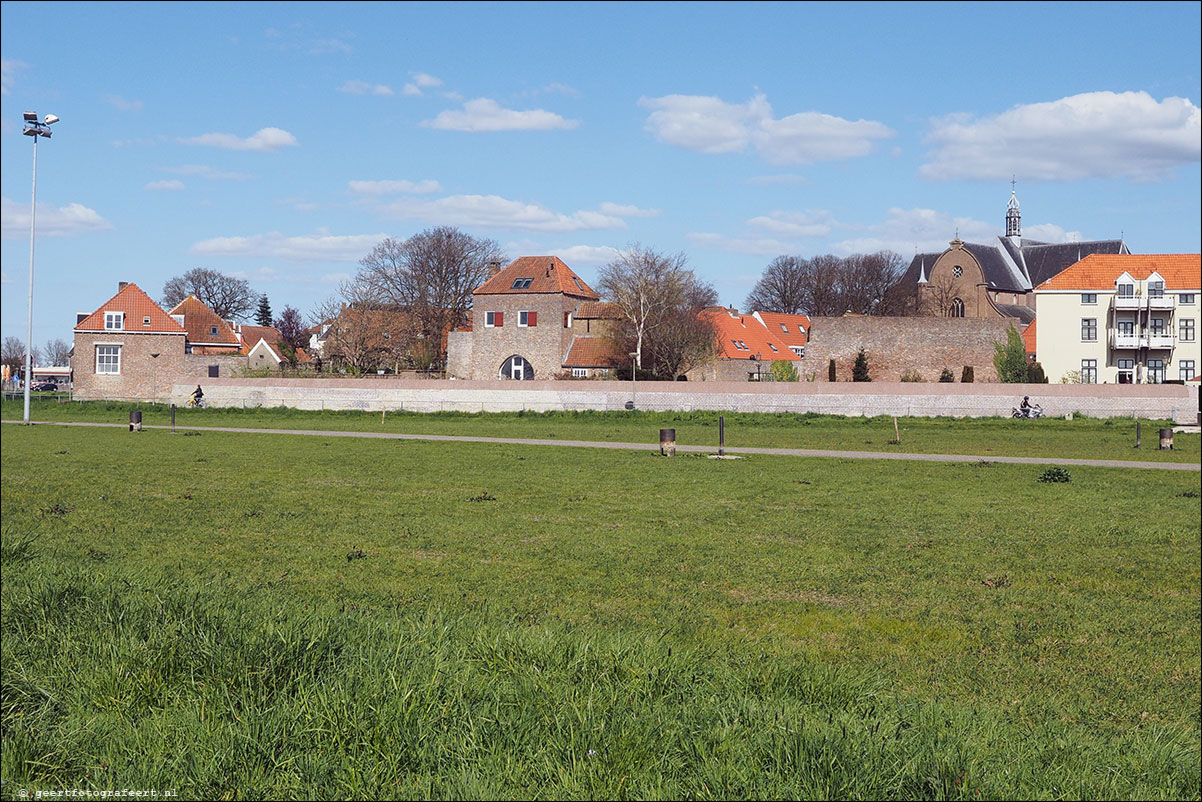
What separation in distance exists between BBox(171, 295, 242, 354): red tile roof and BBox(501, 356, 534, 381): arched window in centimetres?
2697

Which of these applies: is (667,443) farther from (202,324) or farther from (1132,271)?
(202,324)

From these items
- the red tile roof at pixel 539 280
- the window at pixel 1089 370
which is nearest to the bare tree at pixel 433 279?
the red tile roof at pixel 539 280

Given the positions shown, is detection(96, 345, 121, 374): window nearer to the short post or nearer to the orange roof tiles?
the orange roof tiles

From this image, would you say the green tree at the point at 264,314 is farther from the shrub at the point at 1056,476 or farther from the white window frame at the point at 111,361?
the shrub at the point at 1056,476

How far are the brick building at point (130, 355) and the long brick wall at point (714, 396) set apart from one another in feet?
40.5

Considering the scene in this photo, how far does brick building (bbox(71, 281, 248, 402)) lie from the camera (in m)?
72.7

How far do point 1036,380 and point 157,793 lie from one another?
218 feet

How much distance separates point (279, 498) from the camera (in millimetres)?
16969

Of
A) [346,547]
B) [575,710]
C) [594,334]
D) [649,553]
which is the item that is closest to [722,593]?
[649,553]

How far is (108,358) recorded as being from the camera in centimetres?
7394

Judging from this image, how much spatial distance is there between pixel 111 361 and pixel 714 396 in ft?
147

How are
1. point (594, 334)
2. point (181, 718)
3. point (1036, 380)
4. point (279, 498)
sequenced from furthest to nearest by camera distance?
point (594, 334)
point (1036, 380)
point (279, 498)
point (181, 718)

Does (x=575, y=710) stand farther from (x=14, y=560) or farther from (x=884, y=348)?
(x=884, y=348)

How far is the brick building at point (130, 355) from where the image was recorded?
72688 millimetres
